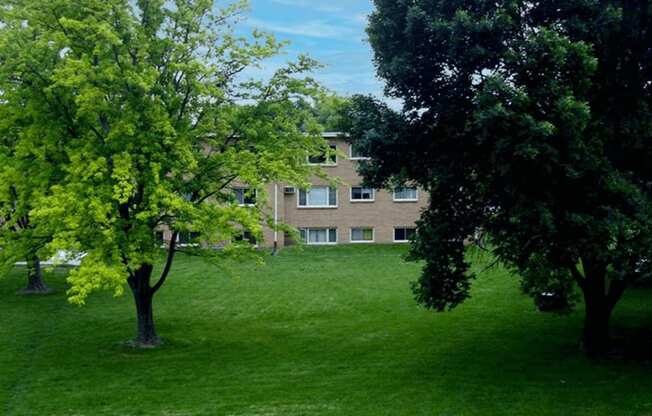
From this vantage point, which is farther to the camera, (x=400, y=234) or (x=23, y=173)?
(x=400, y=234)

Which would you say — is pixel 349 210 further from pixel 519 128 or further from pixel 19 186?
pixel 519 128

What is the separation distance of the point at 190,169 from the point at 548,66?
38.2ft

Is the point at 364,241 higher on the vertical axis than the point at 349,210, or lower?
lower

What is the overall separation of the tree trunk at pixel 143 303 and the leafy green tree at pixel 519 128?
9184mm

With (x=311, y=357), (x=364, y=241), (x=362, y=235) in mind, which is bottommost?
(x=311, y=357)

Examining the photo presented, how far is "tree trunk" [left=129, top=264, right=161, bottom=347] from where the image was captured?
82.0 feet

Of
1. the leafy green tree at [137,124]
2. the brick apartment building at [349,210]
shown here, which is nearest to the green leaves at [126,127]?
the leafy green tree at [137,124]

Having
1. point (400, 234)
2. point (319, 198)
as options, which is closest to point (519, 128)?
point (319, 198)

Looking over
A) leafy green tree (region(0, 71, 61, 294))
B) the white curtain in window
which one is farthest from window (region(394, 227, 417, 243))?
leafy green tree (region(0, 71, 61, 294))

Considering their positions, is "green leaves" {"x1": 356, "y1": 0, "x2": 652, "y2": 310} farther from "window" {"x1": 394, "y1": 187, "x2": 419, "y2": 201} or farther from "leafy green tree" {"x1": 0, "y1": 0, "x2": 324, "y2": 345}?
"window" {"x1": 394, "y1": 187, "x2": 419, "y2": 201}

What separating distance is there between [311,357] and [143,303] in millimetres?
6125

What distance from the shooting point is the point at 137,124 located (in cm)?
2194

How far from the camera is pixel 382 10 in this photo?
64.6 feet

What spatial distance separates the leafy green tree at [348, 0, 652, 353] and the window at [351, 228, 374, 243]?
33406 mm
